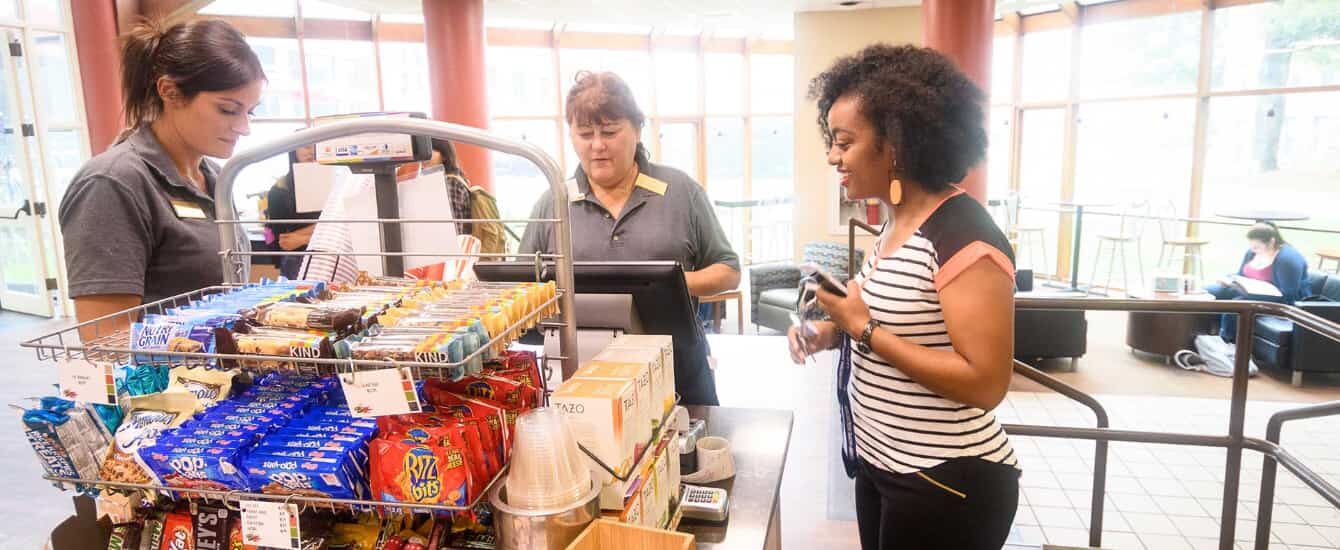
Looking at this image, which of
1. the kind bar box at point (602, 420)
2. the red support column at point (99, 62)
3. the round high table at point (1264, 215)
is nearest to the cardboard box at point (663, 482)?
the kind bar box at point (602, 420)

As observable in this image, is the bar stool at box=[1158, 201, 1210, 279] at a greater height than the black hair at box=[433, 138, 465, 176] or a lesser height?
lesser

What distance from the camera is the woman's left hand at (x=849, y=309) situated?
1549 mm

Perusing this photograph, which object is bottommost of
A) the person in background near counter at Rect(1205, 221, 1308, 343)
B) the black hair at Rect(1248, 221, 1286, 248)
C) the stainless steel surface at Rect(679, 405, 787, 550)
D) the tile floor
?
the tile floor

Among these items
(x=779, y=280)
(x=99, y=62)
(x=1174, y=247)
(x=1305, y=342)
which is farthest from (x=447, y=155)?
(x=1174, y=247)

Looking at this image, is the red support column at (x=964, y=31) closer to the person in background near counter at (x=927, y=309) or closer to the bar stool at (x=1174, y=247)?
the bar stool at (x=1174, y=247)

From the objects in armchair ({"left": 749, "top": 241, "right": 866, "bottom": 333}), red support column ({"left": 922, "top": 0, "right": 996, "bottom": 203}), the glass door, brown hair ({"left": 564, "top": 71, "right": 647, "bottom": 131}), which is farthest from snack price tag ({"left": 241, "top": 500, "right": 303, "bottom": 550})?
the glass door

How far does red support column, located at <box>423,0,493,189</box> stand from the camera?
756 cm

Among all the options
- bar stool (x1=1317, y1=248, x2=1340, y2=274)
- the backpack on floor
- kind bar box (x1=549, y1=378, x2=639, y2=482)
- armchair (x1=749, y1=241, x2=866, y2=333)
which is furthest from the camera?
armchair (x1=749, y1=241, x2=866, y2=333)

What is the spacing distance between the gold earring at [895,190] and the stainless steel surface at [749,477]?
0.56 m

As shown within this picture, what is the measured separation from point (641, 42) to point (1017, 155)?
19.6 ft

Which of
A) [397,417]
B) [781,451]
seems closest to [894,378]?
[781,451]

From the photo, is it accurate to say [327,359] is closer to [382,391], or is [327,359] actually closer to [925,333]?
[382,391]

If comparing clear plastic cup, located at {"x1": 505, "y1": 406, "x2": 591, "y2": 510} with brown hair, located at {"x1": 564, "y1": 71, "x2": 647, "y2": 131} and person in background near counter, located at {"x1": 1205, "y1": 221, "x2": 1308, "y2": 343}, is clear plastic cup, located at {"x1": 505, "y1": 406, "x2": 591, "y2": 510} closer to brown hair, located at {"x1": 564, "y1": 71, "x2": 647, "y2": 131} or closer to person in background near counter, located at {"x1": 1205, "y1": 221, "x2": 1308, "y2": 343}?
brown hair, located at {"x1": 564, "y1": 71, "x2": 647, "y2": 131}

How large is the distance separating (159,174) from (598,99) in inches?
45.1
